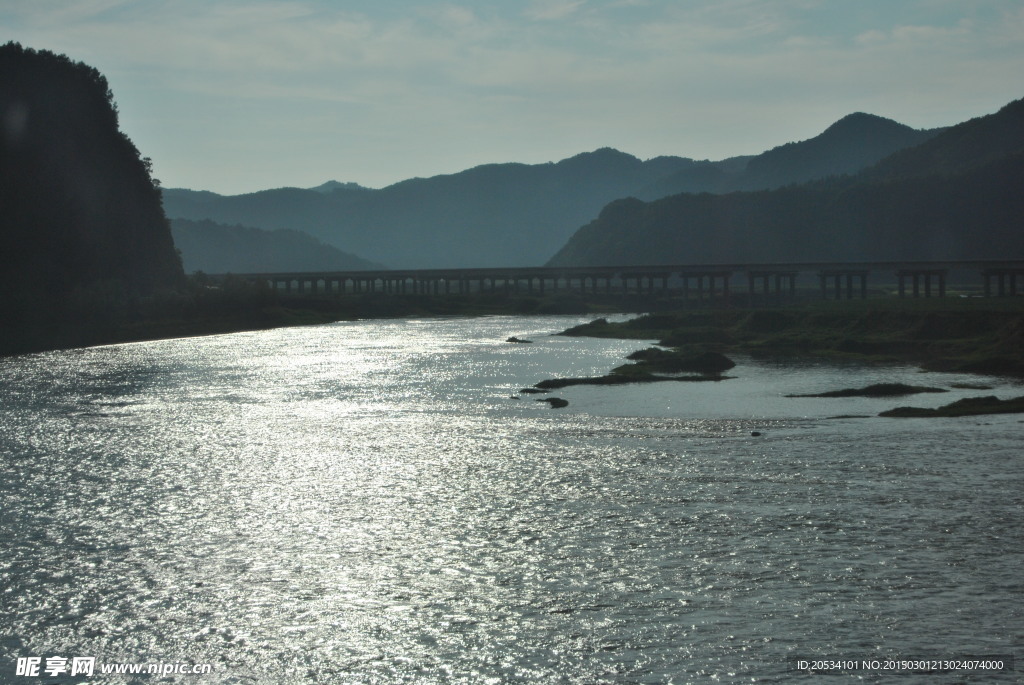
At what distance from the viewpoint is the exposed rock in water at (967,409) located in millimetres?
41844

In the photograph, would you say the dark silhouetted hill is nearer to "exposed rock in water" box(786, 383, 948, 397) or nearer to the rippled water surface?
the rippled water surface

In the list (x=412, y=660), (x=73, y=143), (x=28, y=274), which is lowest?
(x=412, y=660)

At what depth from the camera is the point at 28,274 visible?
10788 cm

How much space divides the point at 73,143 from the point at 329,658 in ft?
409

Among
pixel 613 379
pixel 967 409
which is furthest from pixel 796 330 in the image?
pixel 967 409

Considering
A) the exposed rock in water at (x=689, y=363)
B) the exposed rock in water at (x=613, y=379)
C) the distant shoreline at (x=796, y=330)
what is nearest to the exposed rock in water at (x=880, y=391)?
the exposed rock in water at (x=613, y=379)

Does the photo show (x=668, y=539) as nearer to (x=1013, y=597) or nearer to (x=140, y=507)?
(x=1013, y=597)

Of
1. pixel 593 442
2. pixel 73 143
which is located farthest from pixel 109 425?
pixel 73 143

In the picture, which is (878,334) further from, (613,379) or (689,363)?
(613,379)

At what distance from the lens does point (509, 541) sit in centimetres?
2302

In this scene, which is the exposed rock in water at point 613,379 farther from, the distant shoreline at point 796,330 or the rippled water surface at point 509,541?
the distant shoreline at point 796,330

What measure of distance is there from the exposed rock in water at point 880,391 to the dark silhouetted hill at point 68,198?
8339cm

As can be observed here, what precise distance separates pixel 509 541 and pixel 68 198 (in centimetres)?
11342

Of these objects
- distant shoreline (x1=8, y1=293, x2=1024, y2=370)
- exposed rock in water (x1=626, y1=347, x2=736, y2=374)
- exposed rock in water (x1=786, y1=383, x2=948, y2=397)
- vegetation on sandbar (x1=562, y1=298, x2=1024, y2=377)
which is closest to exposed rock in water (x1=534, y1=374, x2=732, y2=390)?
exposed rock in water (x1=626, y1=347, x2=736, y2=374)
